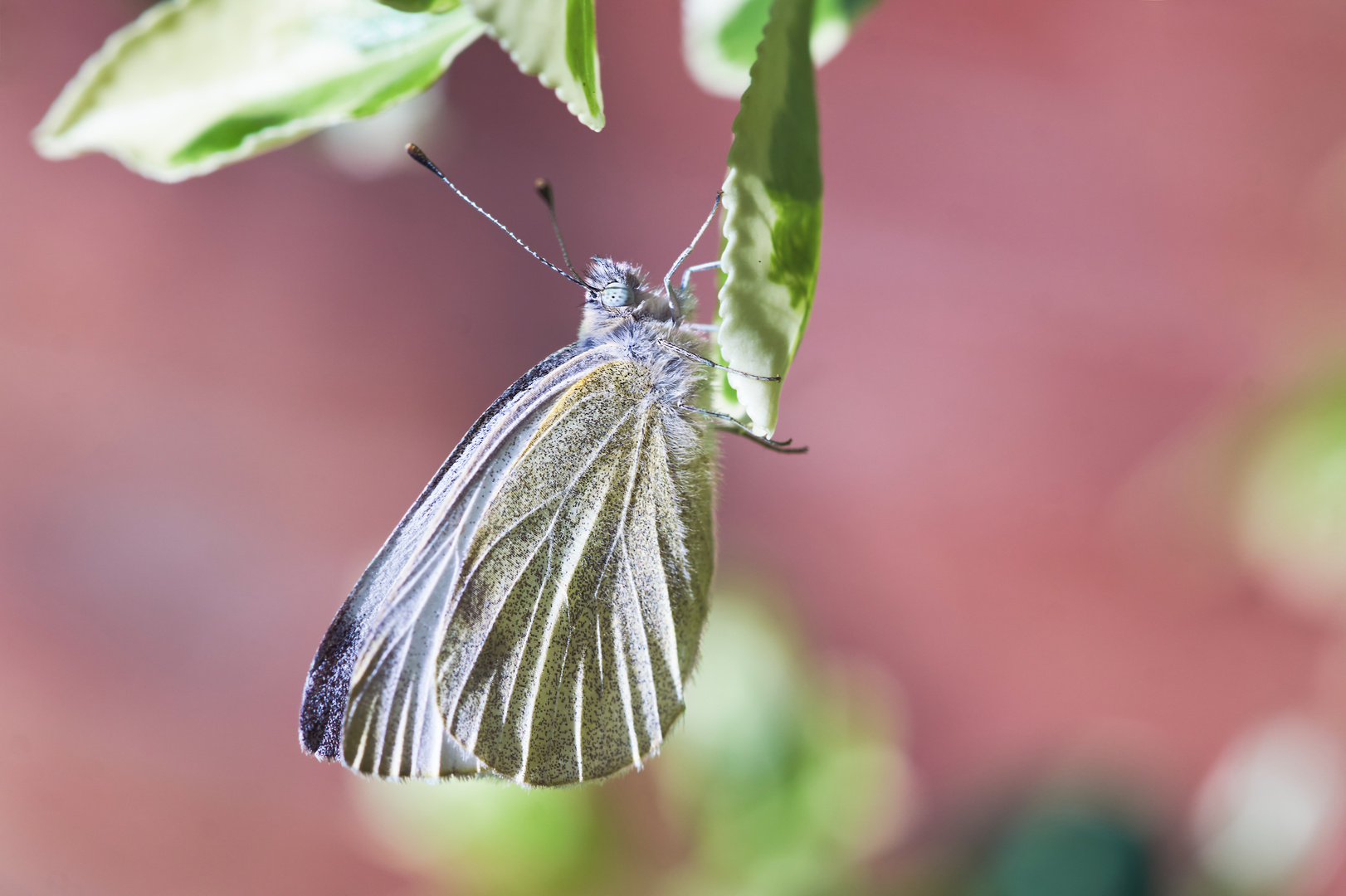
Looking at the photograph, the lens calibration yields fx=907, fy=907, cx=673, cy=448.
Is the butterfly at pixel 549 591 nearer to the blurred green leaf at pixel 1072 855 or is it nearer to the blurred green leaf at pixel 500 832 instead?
the blurred green leaf at pixel 500 832

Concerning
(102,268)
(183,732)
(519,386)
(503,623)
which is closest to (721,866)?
(503,623)

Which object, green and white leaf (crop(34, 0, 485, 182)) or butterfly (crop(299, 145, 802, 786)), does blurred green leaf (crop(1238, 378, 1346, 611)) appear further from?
green and white leaf (crop(34, 0, 485, 182))

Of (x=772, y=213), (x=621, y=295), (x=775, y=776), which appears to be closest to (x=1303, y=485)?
(x=775, y=776)

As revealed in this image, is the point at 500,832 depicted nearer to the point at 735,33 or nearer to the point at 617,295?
the point at 617,295

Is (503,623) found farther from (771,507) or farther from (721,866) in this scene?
(771,507)

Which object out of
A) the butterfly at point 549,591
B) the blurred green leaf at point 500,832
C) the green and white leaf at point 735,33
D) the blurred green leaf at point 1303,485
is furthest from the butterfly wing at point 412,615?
the blurred green leaf at point 1303,485

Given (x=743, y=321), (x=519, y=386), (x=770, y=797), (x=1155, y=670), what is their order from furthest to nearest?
(x=1155, y=670) < (x=770, y=797) < (x=519, y=386) < (x=743, y=321)

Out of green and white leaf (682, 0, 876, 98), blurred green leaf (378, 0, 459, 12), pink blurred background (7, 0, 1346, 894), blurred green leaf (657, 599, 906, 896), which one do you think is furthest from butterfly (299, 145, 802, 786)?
pink blurred background (7, 0, 1346, 894)
